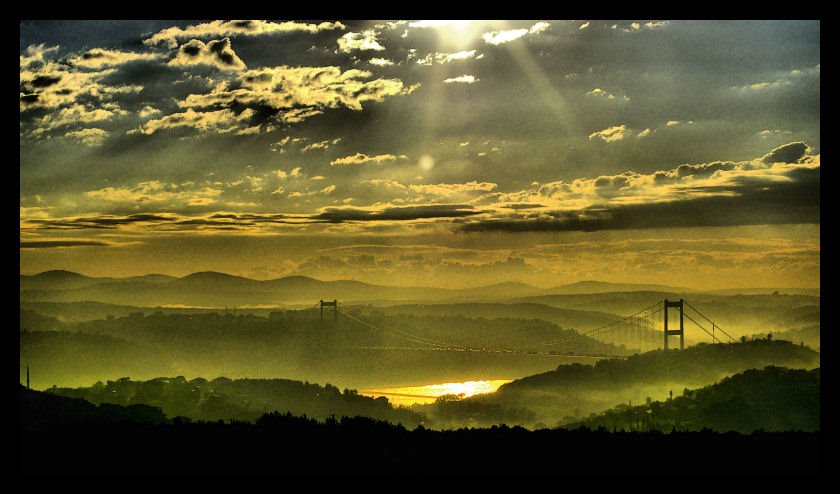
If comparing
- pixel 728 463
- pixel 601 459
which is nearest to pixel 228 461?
pixel 601 459

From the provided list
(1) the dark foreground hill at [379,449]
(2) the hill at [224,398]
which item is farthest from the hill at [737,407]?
(2) the hill at [224,398]

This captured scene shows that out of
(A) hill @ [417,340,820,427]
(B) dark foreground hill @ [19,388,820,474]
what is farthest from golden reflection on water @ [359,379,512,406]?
(B) dark foreground hill @ [19,388,820,474]

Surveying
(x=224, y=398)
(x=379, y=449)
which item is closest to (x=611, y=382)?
(x=224, y=398)

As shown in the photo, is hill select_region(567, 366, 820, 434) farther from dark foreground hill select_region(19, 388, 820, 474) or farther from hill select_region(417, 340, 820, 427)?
dark foreground hill select_region(19, 388, 820, 474)

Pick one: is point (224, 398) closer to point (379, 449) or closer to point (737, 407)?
point (379, 449)

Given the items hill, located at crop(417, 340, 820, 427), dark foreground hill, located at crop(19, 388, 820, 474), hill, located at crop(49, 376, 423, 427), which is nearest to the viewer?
dark foreground hill, located at crop(19, 388, 820, 474)
